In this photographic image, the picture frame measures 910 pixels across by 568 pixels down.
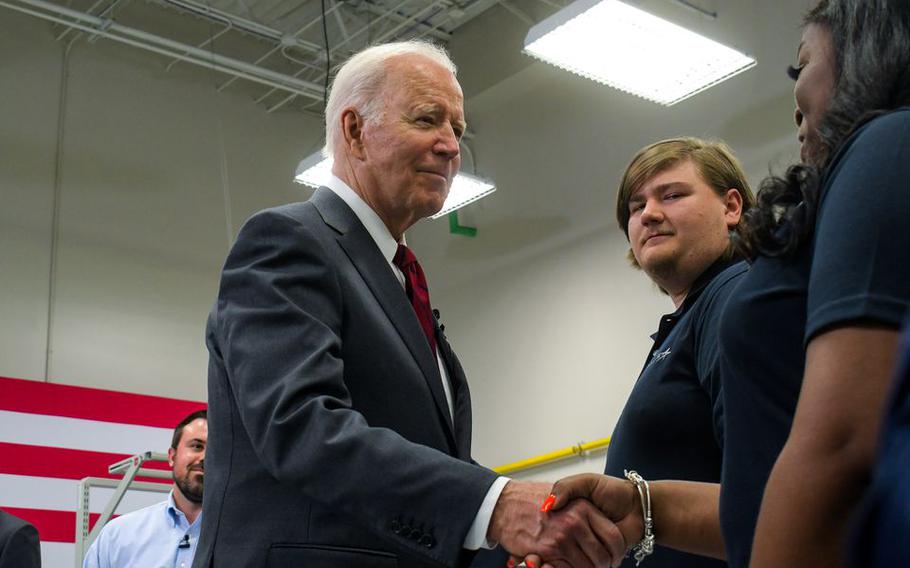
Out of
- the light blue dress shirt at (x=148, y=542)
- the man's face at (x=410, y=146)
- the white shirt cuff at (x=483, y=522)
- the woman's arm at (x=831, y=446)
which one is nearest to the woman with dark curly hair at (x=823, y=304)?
the woman's arm at (x=831, y=446)

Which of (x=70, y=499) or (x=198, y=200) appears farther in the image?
(x=198, y=200)

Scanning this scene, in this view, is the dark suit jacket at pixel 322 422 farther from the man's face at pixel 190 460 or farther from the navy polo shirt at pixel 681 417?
the man's face at pixel 190 460

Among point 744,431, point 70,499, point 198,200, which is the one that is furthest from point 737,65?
point 744,431

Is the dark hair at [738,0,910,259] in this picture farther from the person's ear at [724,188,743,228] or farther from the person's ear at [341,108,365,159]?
the person's ear at [724,188,743,228]

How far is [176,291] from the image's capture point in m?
7.66

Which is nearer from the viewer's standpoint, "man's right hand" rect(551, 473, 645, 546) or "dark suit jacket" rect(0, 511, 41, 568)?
"man's right hand" rect(551, 473, 645, 546)

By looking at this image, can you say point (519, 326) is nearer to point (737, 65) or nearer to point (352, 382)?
point (737, 65)

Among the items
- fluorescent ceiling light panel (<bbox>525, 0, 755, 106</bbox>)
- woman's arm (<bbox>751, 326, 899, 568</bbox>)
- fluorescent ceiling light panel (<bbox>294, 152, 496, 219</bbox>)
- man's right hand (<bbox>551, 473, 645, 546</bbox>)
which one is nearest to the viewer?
woman's arm (<bbox>751, 326, 899, 568</bbox>)

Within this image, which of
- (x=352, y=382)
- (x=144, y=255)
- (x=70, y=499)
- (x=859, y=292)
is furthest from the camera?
(x=144, y=255)

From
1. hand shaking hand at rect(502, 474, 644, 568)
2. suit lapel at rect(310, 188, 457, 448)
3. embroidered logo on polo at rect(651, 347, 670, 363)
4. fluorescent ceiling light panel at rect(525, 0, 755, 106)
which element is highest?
fluorescent ceiling light panel at rect(525, 0, 755, 106)

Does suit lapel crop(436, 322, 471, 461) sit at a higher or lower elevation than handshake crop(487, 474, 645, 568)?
higher

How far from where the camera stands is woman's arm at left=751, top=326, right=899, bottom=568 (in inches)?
34.7

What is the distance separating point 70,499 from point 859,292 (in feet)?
20.3

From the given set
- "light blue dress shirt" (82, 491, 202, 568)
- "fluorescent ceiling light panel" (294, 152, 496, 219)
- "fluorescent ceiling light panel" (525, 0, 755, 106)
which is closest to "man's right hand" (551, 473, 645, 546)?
"light blue dress shirt" (82, 491, 202, 568)
